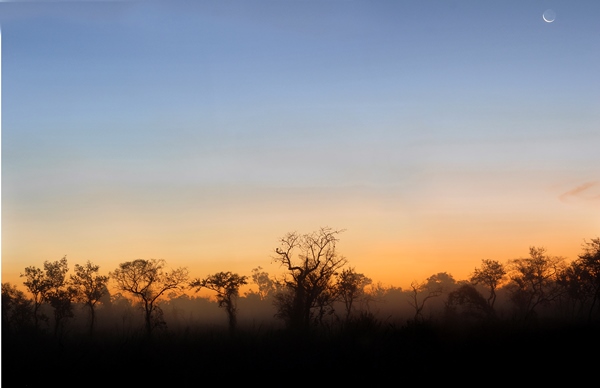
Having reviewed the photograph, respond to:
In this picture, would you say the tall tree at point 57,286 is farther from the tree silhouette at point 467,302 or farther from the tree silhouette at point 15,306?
the tree silhouette at point 467,302

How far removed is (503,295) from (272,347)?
42162mm

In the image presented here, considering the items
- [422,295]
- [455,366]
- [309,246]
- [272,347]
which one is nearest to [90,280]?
[309,246]

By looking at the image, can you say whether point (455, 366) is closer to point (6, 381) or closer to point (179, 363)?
point (179, 363)

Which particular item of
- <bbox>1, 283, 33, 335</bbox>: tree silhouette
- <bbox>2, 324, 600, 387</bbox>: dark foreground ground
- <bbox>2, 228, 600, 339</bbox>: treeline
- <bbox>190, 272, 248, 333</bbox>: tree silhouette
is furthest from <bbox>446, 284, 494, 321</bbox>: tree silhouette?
<bbox>1, 283, 33, 335</bbox>: tree silhouette

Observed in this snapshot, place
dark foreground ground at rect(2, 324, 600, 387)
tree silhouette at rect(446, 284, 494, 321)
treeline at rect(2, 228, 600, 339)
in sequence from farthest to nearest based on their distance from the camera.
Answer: tree silhouette at rect(446, 284, 494, 321), treeline at rect(2, 228, 600, 339), dark foreground ground at rect(2, 324, 600, 387)

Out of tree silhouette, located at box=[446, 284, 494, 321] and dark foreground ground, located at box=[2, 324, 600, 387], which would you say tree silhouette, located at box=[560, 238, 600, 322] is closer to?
tree silhouette, located at box=[446, 284, 494, 321]

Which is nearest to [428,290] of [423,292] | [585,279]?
[423,292]

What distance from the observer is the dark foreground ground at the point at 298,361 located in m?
16.0

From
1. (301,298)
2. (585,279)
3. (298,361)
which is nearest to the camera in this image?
(298,361)

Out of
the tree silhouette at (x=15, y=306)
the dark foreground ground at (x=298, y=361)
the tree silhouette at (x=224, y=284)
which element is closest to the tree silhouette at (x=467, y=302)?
the tree silhouette at (x=224, y=284)

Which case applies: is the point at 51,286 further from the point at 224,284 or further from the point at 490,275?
the point at 490,275

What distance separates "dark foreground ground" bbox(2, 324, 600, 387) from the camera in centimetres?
1600

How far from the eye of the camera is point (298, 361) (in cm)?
1733

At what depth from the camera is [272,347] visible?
734 inches
